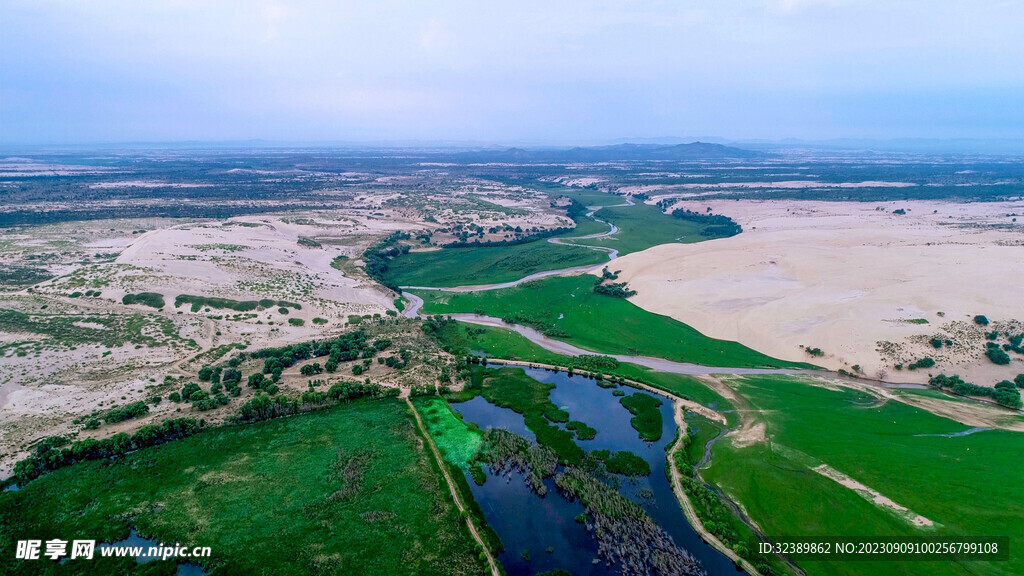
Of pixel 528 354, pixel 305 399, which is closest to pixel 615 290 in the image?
pixel 528 354

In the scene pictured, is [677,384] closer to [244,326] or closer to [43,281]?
[244,326]

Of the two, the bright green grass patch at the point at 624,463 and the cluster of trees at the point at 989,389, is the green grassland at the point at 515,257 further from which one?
the cluster of trees at the point at 989,389

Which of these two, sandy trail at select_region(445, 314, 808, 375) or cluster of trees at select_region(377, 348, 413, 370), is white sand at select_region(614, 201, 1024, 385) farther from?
cluster of trees at select_region(377, 348, 413, 370)

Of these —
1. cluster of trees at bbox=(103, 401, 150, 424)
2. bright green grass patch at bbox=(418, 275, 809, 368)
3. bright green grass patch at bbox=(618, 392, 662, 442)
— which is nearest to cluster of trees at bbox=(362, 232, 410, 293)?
bright green grass patch at bbox=(418, 275, 809, 368)

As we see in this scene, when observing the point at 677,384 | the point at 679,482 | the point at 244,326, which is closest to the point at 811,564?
the point at 679,482

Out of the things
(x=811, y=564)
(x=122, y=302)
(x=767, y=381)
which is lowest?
(x=811, y=564)

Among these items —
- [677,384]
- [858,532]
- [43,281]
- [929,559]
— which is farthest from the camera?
[43,281]
